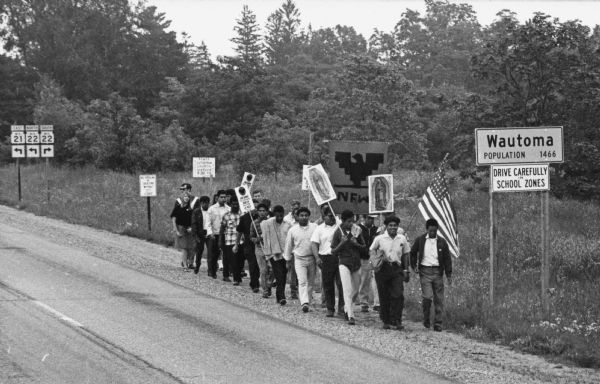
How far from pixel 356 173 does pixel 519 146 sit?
3640 mm

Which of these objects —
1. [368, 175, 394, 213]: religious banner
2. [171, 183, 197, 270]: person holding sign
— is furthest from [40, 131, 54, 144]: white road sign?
[368, 175, 394, 213]: religious banner

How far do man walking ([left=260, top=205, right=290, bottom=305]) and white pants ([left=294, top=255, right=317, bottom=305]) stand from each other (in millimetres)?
640

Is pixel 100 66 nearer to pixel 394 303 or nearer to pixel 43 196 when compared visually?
pixel 43 196

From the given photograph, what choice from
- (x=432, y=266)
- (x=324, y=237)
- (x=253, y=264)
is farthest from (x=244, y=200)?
(x=432, y=266)

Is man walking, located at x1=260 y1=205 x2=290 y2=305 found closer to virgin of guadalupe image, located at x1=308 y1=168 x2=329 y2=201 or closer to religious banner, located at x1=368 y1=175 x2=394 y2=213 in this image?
virgin of guadalupe image, located at x1=308 y1=168 x2=329 y2=201

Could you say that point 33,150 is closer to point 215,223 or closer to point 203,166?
point 203,166

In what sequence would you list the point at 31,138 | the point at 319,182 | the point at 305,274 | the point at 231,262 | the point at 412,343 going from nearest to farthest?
1. the point at 412,343
2. the point at 305,274
3. the point at 319,182
4. the point at 231,262
5. the point at 31,138

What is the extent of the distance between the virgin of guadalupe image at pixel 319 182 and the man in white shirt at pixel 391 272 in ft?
5.90

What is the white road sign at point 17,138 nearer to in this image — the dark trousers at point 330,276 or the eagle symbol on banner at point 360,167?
the eagle symbol on banner at point 360,167

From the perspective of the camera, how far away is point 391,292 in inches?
561

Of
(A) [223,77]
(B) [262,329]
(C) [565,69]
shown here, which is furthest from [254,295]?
(A) [223,77]

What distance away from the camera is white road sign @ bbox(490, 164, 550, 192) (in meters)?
14.2

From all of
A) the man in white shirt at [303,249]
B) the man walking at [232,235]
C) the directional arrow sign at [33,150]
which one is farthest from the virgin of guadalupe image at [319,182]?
the directional arrow sign at [33,150]

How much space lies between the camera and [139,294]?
16.1 meters
